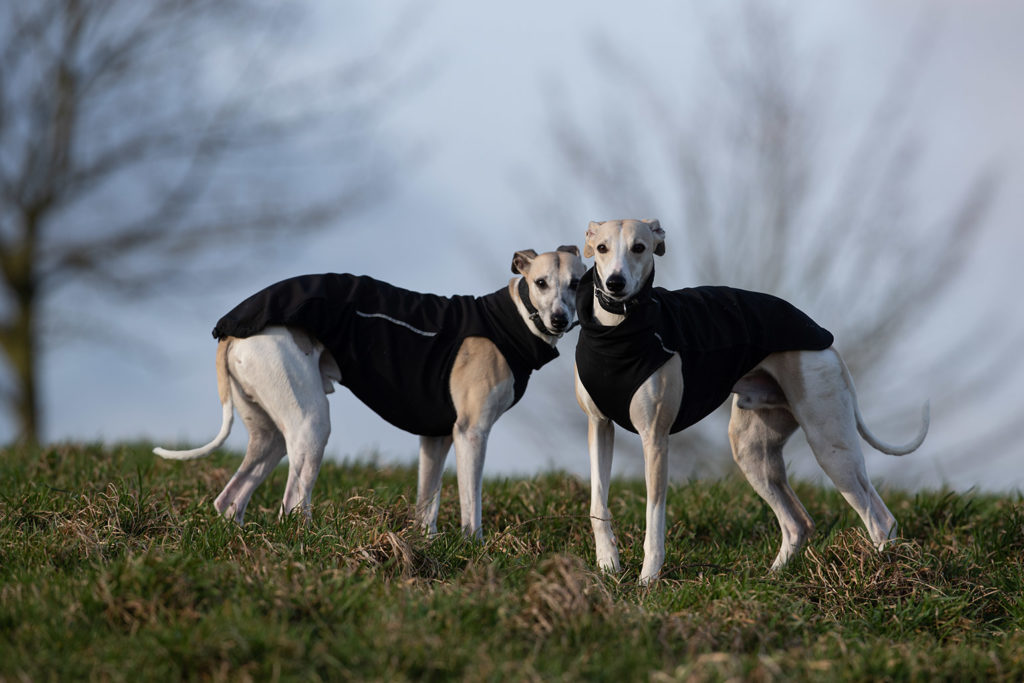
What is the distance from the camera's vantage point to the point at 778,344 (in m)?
5.96

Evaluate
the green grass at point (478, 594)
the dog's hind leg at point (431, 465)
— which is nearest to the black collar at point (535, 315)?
the dog's hind leg at point (431, 465)

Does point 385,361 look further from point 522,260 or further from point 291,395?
point 522,260

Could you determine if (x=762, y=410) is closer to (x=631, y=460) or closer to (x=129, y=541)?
(x=129, y=541)

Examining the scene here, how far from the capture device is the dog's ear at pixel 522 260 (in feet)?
20.5

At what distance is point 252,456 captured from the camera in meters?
6.34

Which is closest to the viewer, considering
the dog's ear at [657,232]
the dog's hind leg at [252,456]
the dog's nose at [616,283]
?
the dog's nose at [616,283]

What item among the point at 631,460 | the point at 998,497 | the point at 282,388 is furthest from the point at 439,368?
the point at 631,460

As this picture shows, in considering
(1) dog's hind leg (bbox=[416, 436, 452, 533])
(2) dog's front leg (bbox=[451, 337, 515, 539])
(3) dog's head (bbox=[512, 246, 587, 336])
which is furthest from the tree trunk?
(3) dog's head (bbox=[512, 246, 587, 336])

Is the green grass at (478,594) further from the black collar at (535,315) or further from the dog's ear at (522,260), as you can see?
the dog's ear at (522,260)

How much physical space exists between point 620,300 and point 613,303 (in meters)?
0.05

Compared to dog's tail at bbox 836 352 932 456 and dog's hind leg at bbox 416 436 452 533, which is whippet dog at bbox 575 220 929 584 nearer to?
dog's tail at bbox 836 352 932 456

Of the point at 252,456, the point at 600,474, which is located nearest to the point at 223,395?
the point at 252,456

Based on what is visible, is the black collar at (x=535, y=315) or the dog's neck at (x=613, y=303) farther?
the black collar at (x=535, y=315)

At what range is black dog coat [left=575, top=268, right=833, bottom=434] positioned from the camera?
545 centimetres
